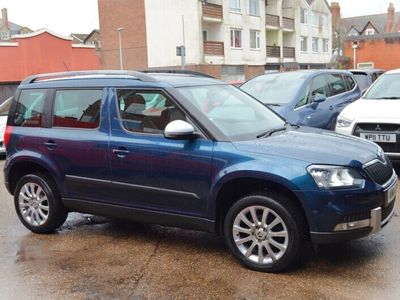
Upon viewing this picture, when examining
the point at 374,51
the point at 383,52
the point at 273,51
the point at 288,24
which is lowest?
the point at 383,52

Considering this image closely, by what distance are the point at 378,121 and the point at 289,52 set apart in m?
45.0

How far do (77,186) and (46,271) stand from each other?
101 cm

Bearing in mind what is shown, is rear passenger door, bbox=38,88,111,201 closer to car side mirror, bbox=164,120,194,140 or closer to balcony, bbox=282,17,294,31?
car side mirror, bbox=164,120,194,140

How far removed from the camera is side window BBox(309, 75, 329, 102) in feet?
30.4

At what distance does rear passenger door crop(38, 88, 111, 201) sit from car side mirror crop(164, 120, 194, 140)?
0.80 metres

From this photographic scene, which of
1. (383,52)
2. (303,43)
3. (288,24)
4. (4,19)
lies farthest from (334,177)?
(4,19)

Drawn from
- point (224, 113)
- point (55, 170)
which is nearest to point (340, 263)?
point (224, 113)

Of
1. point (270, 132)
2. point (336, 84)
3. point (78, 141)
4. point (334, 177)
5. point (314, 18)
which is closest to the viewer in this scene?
point (334, 177)

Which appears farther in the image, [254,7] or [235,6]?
[254,7]

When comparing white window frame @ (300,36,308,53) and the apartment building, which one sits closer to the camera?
the apartment building

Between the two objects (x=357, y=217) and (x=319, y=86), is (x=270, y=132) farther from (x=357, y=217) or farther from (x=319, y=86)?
(x=319, y=86)

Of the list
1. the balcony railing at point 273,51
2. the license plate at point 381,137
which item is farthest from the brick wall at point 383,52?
the license plate at point 381,137

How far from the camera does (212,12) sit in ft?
129

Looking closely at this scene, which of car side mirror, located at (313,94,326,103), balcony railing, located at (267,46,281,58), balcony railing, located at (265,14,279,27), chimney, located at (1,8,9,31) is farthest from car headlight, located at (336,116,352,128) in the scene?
chimney, located at (1,8,9,31)
